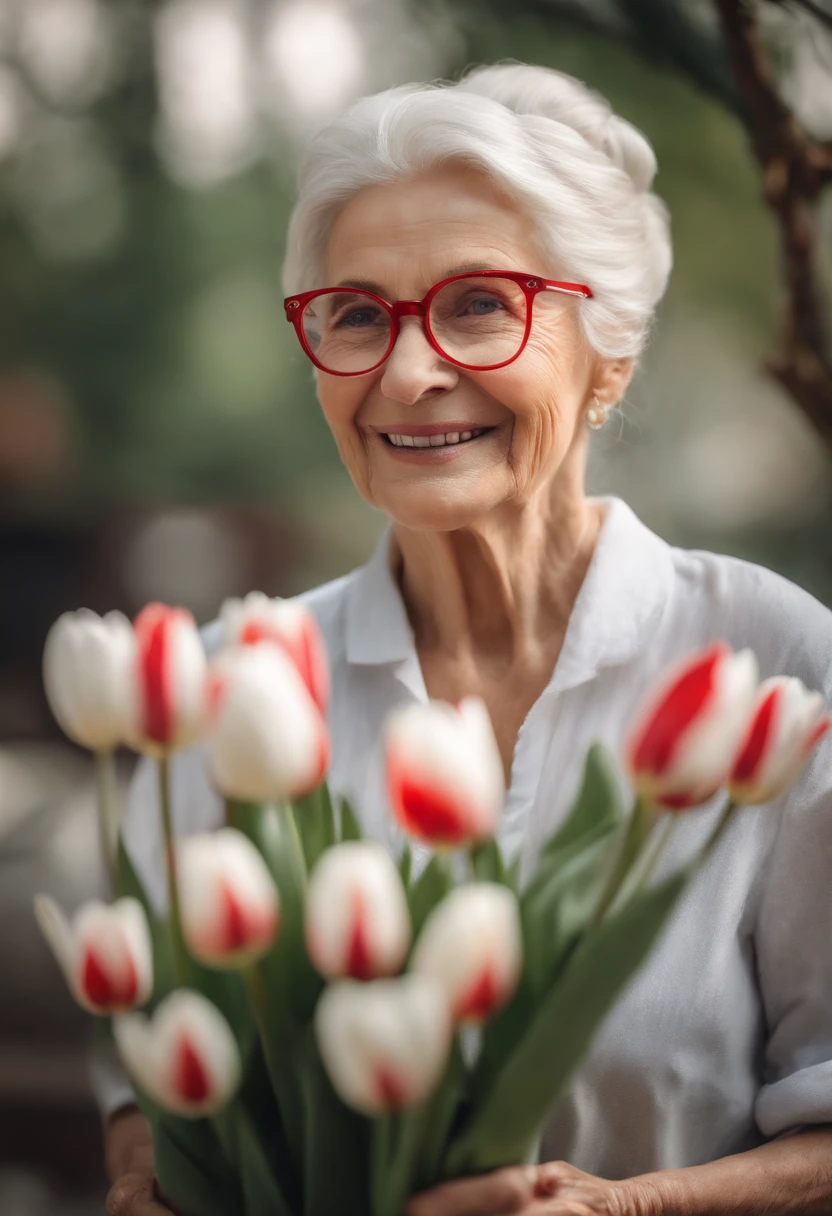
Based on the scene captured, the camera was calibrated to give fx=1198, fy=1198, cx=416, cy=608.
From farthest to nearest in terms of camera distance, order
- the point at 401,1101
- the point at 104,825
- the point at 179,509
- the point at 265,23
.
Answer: the point at 179,509, the point at 265,23, the point at 104,825, the point at 401,1101

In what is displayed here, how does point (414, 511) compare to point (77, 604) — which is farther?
point (77, 604)

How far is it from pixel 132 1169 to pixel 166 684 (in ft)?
2.05

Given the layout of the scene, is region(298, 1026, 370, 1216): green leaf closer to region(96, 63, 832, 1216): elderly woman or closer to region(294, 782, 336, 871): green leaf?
region(294, 782, 336, 871): green leaf

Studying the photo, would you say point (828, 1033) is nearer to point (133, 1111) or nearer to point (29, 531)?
point (133, 1111)

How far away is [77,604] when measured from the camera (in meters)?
3.30

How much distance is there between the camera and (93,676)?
0.56 m

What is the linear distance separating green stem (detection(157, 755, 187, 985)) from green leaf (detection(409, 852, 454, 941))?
4.6 inches

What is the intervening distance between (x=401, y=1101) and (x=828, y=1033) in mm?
610

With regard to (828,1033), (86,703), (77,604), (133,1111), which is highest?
(86,703)

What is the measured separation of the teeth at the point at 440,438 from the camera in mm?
1013

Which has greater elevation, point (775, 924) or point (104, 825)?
point (104, 825)

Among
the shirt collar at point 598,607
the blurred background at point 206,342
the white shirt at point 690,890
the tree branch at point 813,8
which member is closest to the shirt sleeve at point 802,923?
the white shirt at point 690,890

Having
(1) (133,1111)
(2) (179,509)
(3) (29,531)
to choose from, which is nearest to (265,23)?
(2) (179,509)

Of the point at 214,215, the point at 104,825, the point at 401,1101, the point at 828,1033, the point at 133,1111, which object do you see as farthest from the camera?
the point at 214,215
